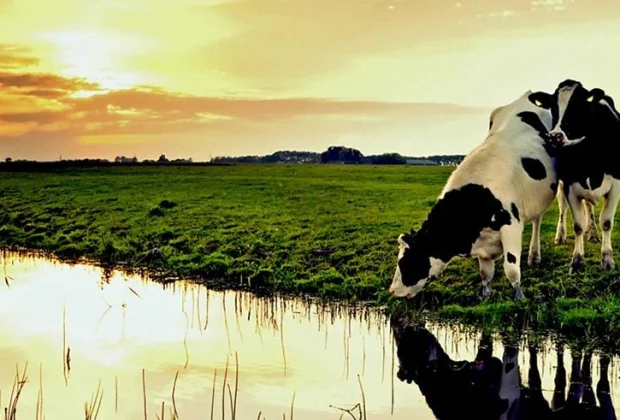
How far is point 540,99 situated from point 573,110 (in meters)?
1.04

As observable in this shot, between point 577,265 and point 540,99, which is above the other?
point 540,99

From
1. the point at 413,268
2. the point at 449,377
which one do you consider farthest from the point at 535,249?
the point at 449,377

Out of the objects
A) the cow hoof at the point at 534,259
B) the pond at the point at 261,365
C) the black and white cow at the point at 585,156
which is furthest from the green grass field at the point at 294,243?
the pond at the point at 261,365

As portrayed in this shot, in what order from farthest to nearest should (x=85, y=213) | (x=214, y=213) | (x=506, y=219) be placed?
(x=85, y=213) < (x=214, y=213) < (x=506, y=219)

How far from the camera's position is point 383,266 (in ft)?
64.1

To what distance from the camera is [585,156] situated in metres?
16.6

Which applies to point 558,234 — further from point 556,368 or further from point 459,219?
point 556,368

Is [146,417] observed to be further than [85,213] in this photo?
No

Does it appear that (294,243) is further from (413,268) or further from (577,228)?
(577,228)

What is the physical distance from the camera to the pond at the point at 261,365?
419 inches

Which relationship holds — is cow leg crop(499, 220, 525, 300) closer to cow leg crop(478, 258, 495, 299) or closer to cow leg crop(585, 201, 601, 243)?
cow leg crop(478, 258, 495, 299)

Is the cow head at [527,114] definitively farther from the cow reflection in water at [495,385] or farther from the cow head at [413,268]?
the cow reflection in water at [495,385]

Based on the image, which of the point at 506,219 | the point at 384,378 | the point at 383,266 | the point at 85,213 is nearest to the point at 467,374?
the point at 384,378

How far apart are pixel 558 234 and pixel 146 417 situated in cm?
1286
